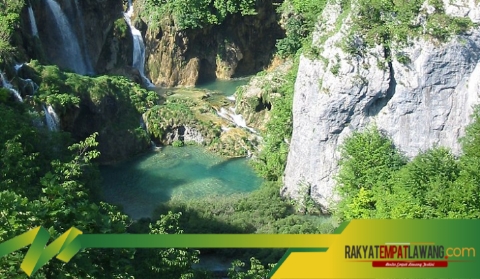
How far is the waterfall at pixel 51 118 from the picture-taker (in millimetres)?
21272

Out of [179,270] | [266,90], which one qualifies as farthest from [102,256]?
[266,90]

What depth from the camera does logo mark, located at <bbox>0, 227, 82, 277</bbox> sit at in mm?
7203

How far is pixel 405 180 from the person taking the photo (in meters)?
15.4

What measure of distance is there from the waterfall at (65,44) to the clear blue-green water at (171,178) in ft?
31.4

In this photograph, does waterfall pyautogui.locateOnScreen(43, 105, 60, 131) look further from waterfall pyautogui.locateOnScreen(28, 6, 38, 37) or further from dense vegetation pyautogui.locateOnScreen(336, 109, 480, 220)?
dense vegetation pyautogui.locateOnScreen(336, 109, 480, 220)

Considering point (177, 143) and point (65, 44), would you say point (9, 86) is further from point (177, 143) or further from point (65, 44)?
point (65, 44)

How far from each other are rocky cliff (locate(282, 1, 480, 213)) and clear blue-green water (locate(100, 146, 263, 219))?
4202 mm

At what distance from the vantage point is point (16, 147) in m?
12.5

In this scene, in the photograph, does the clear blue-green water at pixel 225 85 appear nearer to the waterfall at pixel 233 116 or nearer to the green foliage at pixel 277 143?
the waterfall at pixel 233 116

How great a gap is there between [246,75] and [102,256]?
90.7 feet

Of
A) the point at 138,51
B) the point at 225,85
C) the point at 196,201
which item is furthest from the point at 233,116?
the point at 138,51

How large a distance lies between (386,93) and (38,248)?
42.5 ft

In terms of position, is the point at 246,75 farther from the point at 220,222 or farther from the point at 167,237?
the point at 167,237

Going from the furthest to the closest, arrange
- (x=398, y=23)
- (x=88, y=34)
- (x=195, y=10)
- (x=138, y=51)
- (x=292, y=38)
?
(x=138, y=51), (x=195, y=10), (x=88, y=34), (x=292, y=38), (x=398, y=23)
